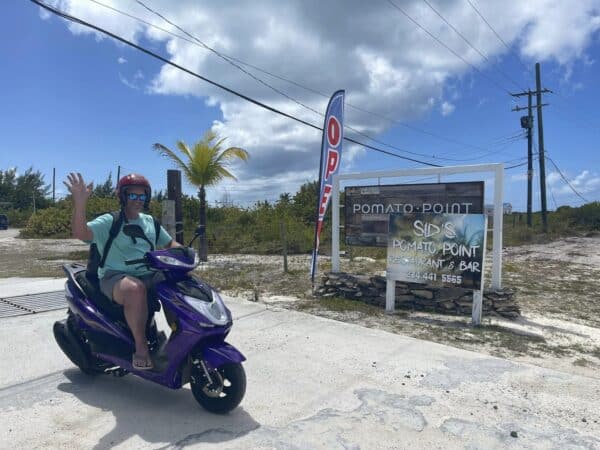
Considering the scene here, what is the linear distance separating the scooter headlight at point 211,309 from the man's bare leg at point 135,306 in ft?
1.13

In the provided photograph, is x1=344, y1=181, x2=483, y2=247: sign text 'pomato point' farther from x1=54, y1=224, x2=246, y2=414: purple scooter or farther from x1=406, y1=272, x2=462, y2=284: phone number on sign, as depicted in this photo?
x1=54, y1=224, x2=246, y2=414: purple scooter

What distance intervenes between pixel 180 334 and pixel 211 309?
266 millimetres

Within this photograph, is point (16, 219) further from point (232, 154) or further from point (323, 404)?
point (323, 404)

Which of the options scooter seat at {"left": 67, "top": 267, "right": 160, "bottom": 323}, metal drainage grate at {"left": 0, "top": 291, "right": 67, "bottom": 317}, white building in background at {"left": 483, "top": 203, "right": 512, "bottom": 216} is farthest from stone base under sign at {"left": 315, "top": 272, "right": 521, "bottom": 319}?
scooter seat at {"left": 67, "top": 267, "right": 160, "bottom": 323}

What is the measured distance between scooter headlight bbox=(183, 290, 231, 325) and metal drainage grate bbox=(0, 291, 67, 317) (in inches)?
167

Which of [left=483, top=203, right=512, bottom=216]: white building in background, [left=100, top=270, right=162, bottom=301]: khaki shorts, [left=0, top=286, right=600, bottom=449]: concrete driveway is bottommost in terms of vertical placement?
[left=0, top=286, right=600, bottom=449]: concrete driveway

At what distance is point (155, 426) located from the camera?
3062 mm

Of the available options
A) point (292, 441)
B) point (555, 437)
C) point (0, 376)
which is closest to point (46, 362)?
point (0, 376)

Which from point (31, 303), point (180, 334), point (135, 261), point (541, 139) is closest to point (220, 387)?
point (180, 334)

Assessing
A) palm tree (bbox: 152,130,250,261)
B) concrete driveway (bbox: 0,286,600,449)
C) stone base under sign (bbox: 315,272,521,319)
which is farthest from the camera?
palm tree (bbox: 152,130,250,261)

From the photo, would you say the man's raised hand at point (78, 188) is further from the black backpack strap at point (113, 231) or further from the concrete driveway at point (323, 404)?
the concrete driveway at point (323, 404)

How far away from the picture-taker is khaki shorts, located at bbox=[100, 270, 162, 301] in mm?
3303

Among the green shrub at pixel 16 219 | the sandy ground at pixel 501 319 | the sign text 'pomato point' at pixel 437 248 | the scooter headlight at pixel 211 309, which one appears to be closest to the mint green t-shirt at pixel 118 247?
the scooter headlight at pixel 211 309

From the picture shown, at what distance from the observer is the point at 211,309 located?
3109mm
